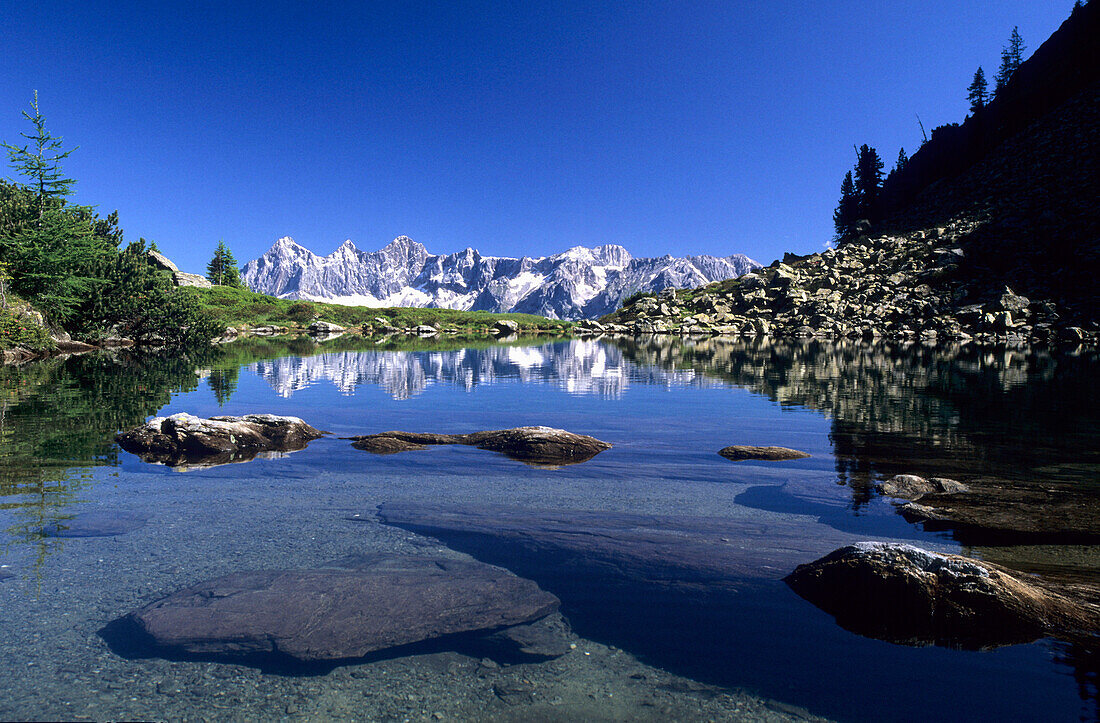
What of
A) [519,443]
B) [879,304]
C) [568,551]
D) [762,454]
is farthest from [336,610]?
[879,304]

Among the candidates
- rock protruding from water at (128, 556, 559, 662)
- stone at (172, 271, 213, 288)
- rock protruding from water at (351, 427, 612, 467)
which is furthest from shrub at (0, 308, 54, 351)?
stone at (172, 271, 213, 288)

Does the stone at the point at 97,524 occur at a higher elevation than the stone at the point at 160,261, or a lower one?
lower

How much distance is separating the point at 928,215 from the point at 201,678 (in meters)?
154

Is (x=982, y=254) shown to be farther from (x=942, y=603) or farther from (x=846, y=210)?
(x=942, y=603)

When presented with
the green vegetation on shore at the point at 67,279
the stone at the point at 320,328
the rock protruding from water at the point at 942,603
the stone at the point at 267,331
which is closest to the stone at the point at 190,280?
the stone at the point at 267,331

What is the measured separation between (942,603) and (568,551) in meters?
5.44

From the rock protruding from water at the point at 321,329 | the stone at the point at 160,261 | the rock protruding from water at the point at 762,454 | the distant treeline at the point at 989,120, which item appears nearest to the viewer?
the rock protruding from water at the point at 762,454

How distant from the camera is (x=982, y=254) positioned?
98688mm

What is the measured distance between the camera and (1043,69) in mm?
126000

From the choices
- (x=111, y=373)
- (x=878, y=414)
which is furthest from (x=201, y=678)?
(x=111, y=373)

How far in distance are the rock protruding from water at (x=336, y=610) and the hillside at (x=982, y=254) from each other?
298ft

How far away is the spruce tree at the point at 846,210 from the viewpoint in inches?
6117

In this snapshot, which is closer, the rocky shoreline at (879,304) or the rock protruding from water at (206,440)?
the rock protruding from water at (206,440)

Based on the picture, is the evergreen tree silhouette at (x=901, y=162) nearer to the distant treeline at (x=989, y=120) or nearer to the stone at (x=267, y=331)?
the distant treeline at (x=989, y=120)
